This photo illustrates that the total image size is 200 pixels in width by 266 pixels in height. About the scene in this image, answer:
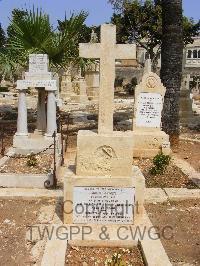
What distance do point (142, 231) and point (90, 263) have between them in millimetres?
1046

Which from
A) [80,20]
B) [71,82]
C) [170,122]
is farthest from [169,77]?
[71,82]

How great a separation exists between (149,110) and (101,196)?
20.3 ft

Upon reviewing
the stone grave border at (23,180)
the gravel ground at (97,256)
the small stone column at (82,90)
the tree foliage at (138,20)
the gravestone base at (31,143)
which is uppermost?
the tree foliage at (138,20)

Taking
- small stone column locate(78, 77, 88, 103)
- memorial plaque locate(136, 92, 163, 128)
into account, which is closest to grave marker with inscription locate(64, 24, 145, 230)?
memorial plaque locate(136, 92, 163, 128)

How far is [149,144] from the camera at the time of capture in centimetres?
1105

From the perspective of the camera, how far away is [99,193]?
19.1 feet

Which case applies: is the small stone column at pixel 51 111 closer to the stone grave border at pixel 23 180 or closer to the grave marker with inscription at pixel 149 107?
the grave marker with inscription at pixel 149 107

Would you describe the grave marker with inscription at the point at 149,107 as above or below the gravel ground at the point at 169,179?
above

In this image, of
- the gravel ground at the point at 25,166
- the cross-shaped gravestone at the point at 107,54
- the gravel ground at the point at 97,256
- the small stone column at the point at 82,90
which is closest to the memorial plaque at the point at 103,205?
the gravel ground at the point at 97,256

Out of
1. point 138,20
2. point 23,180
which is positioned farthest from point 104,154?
point 138,20

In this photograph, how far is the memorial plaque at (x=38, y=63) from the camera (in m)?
11.2

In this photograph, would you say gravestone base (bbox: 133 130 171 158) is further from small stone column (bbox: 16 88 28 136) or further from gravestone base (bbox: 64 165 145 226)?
gravestone base (bbox: 64 165 145 226)

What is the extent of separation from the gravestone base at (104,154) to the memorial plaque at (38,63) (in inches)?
228

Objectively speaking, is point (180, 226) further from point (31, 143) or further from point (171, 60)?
point (171, 60)
